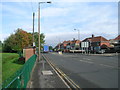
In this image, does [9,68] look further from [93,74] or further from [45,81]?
[45,81]

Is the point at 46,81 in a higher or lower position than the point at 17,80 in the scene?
lower

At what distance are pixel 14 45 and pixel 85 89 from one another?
2341 inches

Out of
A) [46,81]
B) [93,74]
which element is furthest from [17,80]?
[93,74]

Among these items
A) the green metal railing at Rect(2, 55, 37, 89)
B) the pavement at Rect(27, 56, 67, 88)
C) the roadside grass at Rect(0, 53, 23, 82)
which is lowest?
the roadside grass at Rect(0, 53, 23, 82)

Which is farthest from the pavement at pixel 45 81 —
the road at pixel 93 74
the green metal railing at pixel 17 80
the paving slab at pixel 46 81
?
the green metal railing at pixel 17 80

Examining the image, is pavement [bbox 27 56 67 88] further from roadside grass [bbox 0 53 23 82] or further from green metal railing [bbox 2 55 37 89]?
roadside grass [bbox 0 53 23 82]

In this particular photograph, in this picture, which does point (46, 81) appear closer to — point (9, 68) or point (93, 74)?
point (93, 74)

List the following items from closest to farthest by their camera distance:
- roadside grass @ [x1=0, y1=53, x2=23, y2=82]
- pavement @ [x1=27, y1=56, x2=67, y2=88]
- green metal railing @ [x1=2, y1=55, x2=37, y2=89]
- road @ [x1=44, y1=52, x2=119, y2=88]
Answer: green metal railing @ [x1=2, y1=55, x2=37, y2=89] → pavement @ [x1=27, y1=56, x2=67, y2=88] → road @ [x1=44, y1=52, x2=119, y2=88] → roadside grass @ [x1=0, y1=53, x2=23, y2=82]

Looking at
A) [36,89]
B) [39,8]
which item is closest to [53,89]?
[36,89]

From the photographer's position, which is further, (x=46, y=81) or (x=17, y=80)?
(x=46, y=81)

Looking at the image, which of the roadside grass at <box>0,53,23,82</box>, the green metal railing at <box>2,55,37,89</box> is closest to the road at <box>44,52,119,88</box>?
the green metal railing at <box>2,55,37,89</box>

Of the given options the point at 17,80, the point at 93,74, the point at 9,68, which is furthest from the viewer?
the point at 9,68

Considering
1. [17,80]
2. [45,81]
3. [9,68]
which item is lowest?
[9,68]

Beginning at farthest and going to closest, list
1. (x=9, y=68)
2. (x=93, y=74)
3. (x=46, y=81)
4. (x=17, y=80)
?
(x=9, y=68) < (x=93, y=74) < (x=46, y=81) < (x=17, y=80)
